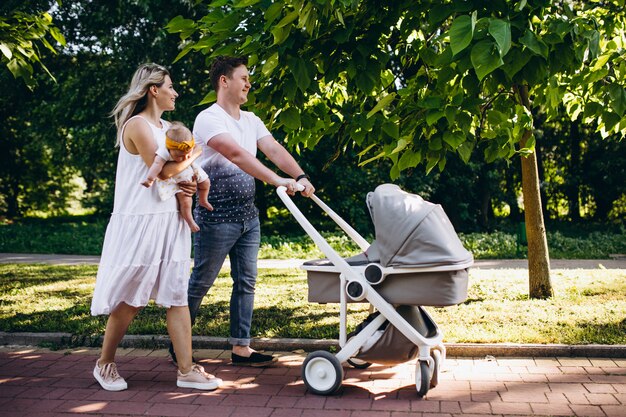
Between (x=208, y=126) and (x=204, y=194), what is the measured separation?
489 mm

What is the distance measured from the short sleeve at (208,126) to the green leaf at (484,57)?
1.99 m

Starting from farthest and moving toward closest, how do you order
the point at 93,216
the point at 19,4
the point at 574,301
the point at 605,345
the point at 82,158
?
the point at 93,216, the point at 82,158, the point at 19,4, the point at 574,301, the point at 605,345

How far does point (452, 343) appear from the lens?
5328 mm

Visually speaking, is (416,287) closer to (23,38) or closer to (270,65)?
(270,65)

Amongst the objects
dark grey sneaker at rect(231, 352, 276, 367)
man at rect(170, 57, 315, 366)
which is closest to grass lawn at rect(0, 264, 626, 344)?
dark grey sneaker at rect(231, 352, 276, 367)

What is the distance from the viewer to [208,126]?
15.4 ft

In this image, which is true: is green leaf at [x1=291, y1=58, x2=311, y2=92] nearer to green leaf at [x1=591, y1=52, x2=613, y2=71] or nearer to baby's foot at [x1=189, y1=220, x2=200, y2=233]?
baby's foot at [x1=189, y1=220, x2=200, y2=233]

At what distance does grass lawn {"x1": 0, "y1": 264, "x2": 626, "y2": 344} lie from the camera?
5723mm

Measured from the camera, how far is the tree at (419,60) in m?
3.77

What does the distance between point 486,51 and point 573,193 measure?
21.3 meters

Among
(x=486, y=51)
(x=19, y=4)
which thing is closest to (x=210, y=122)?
(x=486, y=51)

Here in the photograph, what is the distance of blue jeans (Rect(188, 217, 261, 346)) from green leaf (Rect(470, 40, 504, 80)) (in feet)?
7.53

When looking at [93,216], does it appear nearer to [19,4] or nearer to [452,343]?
[19,4]

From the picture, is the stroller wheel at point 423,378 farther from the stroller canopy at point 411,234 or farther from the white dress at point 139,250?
the white dress at point 139,250
